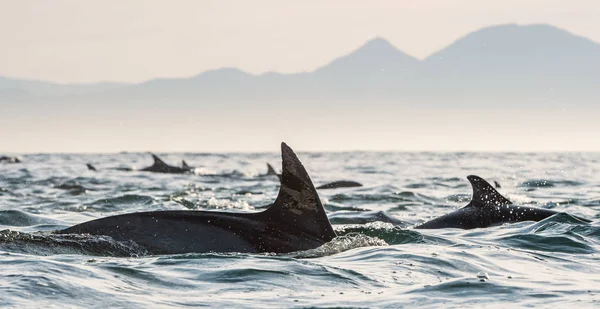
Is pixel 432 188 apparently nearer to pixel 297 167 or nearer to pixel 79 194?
pixel 79 194

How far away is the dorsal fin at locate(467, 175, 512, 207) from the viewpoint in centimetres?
1476

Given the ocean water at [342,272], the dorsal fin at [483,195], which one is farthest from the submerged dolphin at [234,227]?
the dorsal fin at [483,195]

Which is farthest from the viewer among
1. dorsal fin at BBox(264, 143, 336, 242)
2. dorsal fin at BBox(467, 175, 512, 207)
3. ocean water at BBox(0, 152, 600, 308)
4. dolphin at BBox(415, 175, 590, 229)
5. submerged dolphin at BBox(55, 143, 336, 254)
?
dorsal fin at BBox(467, 175, 512, 207)

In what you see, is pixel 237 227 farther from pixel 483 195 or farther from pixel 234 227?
pixel 483 195

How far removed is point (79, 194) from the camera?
2498cm

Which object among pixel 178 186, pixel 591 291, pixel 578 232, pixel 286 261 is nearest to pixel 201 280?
pixel 286 261

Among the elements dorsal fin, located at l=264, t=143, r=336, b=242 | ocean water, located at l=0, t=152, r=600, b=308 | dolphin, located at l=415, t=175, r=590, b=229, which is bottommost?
ocean water, located at l=0, t=152, r=600, b=308

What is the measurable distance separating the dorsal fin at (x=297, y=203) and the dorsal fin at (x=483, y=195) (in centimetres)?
516

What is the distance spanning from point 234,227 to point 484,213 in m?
5.95

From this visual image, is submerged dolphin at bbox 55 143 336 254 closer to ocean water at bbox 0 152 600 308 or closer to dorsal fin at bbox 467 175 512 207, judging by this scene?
ocean water at bbox 0 152 600 308

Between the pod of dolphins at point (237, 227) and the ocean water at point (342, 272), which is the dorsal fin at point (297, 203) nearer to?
the pod of dolphins at point (237, 227)

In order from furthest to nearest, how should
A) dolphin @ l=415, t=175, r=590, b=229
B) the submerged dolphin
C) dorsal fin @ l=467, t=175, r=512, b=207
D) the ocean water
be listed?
dorsal fin @ l=467, t=175, r=512, b=207 < dolphin @ l=415, t=175, r=590, b=229 < the submerged dolphin < the ocean water

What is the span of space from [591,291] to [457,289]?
1.21 m

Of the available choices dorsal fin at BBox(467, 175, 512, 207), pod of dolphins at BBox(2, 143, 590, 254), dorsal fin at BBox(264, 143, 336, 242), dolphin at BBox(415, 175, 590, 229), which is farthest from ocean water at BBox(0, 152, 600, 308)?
dorsal fin at BBox(467, 175, 512, 207)
